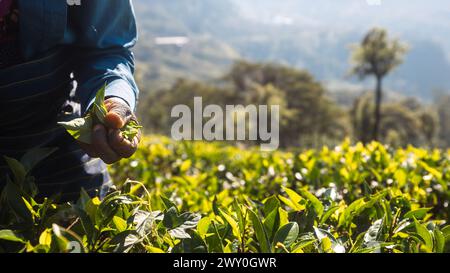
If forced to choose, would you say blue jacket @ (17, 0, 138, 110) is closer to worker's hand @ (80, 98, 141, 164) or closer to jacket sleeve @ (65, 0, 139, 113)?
jacket sleeve @ (65, 0, 139, 113)

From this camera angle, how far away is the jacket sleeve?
193 cm

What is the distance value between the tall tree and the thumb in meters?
38.9

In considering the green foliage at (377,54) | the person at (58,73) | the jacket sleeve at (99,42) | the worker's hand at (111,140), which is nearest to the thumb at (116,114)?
the worker's hand at (111,140)

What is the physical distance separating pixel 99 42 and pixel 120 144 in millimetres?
729

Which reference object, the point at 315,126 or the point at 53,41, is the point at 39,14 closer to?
the point at 53,41

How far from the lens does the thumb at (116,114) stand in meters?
1.39

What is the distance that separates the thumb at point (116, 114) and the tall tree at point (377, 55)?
38894mm

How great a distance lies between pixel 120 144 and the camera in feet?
4.64

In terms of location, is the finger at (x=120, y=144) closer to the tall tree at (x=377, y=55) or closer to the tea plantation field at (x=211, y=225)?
the tea plantation field at (x=211, y=225)

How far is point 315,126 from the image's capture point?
53.7m

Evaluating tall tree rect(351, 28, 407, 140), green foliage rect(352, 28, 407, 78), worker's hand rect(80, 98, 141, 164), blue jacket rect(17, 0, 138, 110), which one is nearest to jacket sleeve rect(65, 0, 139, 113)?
blue jacket rect(17, 0, 138, 110)
